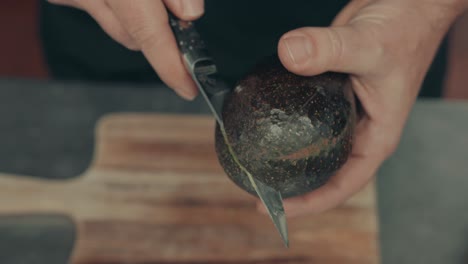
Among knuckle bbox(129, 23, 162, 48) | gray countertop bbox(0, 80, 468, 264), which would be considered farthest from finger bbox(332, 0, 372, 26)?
gray countertop bbox(0, 80, 468, 264)

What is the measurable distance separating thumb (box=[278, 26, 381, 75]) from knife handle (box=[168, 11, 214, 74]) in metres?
0.19

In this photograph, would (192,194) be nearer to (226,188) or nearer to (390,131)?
(226,188)

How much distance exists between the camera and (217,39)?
1.69 metres

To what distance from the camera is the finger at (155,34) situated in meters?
1.12

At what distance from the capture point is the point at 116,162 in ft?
5.34

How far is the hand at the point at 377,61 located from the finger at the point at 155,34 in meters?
0.29

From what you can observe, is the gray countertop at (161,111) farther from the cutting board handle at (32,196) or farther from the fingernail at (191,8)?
the fingernail at (191,8)

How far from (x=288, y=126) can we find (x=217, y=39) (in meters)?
0.85

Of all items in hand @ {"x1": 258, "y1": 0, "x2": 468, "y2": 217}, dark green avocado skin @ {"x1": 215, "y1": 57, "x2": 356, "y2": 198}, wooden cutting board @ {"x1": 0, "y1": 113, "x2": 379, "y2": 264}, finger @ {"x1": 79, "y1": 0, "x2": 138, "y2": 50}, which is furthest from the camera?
wooden cutting board @ {"x1": 0, "y1": 113, "x2": 379, "y2": 264}

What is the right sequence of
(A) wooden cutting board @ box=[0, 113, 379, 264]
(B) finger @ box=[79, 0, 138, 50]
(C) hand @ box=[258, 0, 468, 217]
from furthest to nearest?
(A) wooden cutting board @ box=[0, 113, 379, 264] → (B) finger @ box=[79, 0, 138, 50] → (C) hand @ box=[258, 0, 468, 217]

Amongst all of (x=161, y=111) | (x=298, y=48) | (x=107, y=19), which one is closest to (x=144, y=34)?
(x=107, y=19)

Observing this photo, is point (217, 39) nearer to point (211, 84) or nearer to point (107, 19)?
point (107, 19)

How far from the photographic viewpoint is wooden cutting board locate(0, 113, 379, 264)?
57.4 inches

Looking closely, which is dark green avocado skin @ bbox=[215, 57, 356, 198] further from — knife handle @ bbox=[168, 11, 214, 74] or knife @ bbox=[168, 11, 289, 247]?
knife handle @ bbox=[168, 11, 214, 74]
